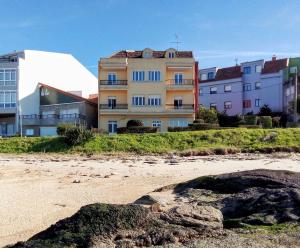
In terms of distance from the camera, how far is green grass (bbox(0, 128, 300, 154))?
38.2 meters

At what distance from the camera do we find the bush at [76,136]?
132 ft

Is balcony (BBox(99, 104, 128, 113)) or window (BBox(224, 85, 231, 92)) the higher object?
window (BBox(224, 85, 231, 92))

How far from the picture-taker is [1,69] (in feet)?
212

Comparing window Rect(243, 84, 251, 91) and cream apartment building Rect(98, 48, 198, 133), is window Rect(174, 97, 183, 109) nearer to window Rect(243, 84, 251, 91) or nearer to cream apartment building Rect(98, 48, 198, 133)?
cream apartment building Rect(98, 48, 198, 133)

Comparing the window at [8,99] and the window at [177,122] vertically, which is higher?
the window at [8,99]

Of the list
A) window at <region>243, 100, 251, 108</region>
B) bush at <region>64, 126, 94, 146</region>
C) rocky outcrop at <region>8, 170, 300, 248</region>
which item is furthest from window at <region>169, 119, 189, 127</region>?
rocky outcrop at <region>8, 170, 300, 248</region>

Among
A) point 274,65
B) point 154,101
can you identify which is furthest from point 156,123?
point 274,65

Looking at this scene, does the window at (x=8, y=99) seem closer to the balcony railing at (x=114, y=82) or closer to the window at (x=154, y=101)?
the balcony railing at (x=114, y=82)

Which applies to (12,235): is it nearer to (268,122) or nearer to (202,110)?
(268,122)

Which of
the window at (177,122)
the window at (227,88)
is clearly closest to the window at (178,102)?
the window at (177,122)

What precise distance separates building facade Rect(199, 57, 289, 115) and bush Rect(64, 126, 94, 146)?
43082 millimetres

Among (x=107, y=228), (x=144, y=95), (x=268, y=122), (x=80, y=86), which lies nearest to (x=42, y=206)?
(x=107, y=228)

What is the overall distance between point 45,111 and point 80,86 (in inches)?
567

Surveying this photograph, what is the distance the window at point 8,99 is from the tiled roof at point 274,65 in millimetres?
40799
